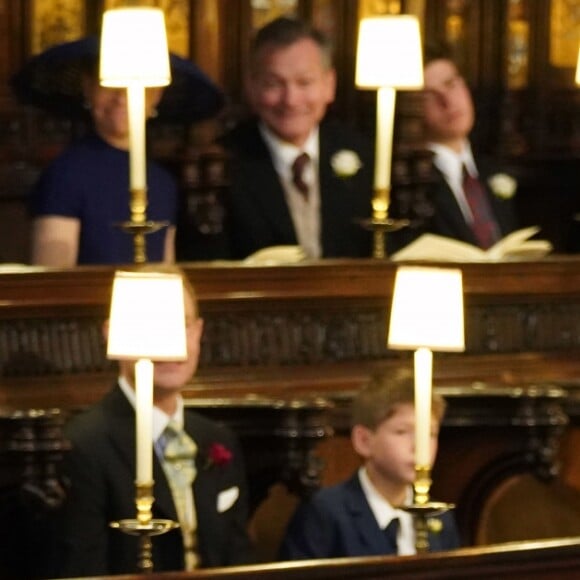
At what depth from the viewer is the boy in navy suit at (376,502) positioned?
532 centimetres

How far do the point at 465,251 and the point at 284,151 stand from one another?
0.70 meters

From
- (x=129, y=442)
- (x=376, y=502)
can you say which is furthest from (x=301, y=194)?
(x=129, y=442)

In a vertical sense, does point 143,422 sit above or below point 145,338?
below

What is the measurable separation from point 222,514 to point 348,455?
3.21 ft

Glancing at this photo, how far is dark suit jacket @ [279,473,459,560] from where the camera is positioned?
5309 millimetres

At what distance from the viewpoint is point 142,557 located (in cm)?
461

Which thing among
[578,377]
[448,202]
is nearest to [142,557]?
[578,377]

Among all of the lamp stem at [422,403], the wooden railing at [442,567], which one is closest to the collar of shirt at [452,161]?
the lamp stem at [422,403]

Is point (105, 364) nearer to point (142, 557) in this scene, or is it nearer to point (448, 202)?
point (142, 557)

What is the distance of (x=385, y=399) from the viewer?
540 centimetres

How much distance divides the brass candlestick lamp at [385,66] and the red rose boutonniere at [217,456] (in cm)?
98

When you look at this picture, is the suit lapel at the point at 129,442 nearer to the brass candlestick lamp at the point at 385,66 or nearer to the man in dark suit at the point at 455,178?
the brass candlestick lamp at the point at 385,66

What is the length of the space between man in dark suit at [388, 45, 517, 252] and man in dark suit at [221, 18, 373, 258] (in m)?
0.36

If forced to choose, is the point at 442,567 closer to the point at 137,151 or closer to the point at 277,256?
the point at 137,151
